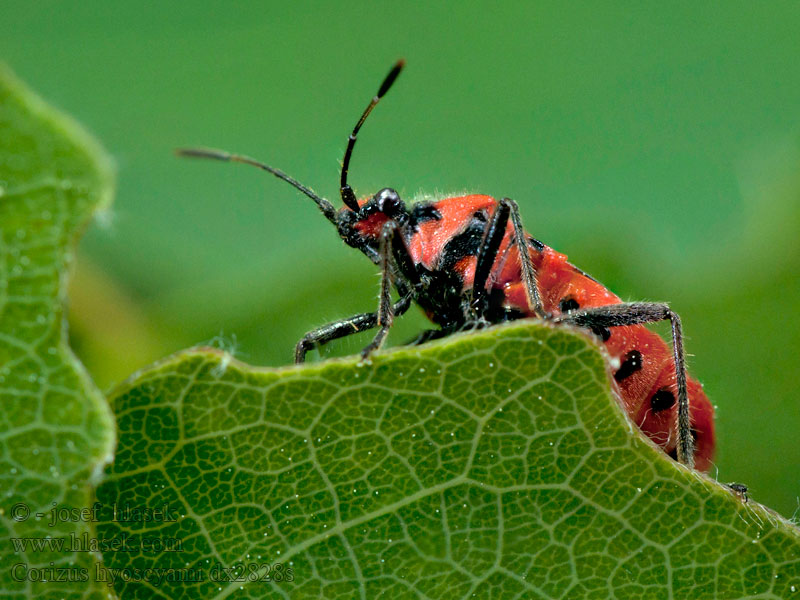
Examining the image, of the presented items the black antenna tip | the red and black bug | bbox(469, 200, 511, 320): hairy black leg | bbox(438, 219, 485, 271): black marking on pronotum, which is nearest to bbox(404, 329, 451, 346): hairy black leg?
the red and black bug

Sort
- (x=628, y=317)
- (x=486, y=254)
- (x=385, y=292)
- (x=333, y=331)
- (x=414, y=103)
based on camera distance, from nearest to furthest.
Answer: (x=385, y=292)
(x=628, y=317)
(x=486, y=254)
(x=333, y=331)
(x=414, y=103)

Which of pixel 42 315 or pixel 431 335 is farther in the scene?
pixel 431 335

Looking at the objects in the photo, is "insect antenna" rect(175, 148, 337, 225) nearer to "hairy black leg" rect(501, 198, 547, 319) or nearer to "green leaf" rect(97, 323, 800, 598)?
"hairy black leg" rect(501, 198, 547, 319)

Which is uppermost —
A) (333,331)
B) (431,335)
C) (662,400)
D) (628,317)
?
(628,317)

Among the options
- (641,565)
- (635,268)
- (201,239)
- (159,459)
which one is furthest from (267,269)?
(641,565)

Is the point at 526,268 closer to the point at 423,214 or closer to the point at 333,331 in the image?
the point at 423,214

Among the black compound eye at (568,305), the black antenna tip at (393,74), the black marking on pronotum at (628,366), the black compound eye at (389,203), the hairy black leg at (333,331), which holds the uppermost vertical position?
the black antenna tip at (393,74)

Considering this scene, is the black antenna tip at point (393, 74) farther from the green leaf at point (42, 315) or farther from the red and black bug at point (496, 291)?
the green leaf at point (42, 315)

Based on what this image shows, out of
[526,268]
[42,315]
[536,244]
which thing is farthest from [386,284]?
[42,315]

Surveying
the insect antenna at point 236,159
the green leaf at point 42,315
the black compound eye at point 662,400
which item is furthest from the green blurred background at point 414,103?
the green leaf at point 42,315
